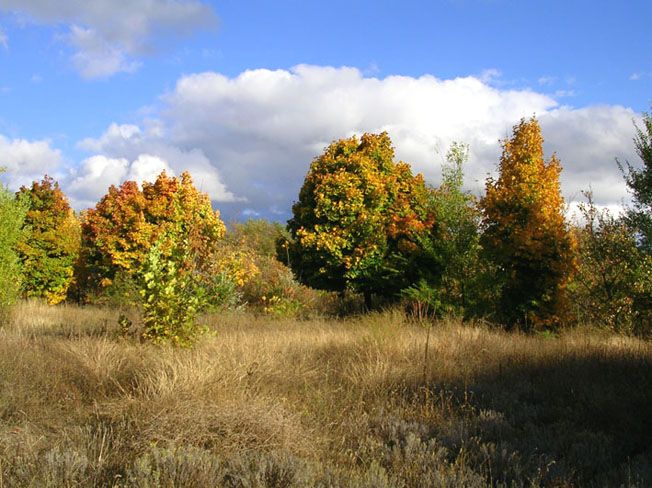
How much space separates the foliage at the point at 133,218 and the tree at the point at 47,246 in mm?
1996

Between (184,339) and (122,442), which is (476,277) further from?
(122,442)

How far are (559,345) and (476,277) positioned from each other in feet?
15.9

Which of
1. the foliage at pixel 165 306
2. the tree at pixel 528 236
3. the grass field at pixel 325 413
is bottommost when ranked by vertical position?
the grass field at pixel 325 413

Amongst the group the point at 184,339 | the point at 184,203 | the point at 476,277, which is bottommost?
the point at 184,339

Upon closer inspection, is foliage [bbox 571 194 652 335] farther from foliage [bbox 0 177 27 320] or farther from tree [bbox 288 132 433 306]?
foliage [bbox 0 177 27 320]

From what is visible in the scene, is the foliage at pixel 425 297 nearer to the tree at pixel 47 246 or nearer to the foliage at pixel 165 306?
the foliage at pixel 165 306

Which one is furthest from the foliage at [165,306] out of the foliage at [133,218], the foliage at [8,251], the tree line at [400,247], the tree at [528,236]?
the foliage at [133,218]

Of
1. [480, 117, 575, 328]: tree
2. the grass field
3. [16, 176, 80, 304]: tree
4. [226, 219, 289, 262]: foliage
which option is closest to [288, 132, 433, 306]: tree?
[480, 117, 575, 328]: tree

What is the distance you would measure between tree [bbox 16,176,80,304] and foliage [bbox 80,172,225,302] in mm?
1996

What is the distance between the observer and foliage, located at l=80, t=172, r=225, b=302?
20.0m

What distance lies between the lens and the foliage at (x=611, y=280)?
13.2 metres

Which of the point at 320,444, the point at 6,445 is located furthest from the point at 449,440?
the point at 6,445

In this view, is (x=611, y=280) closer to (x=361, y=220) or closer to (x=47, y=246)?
(x=361, y=220)

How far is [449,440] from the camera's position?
5.41 metres
